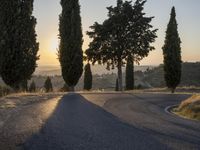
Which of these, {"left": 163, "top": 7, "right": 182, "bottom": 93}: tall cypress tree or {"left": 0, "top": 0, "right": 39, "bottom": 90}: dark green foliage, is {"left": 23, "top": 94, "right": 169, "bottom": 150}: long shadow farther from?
{"left": 163, "top": 7, "right": 182, "bottom": 93}: tall cypress tree

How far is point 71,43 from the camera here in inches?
1769

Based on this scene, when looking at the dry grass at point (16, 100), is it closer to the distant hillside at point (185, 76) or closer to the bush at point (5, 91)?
the bush at point (5, 91)

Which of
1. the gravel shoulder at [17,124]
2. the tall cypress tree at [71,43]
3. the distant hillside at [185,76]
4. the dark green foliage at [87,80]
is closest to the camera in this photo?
the gravel shoulder at [17,124]

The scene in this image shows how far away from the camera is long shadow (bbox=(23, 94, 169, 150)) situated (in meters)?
11.0

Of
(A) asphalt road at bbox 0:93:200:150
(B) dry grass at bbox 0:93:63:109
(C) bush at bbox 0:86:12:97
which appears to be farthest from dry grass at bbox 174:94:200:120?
(C) bush at bbox 0:86:12:97

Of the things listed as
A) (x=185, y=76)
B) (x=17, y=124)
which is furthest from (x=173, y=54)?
(x=185, y=76)

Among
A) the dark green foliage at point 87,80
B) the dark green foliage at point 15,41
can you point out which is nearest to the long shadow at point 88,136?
the dark green foliage at point 15,41

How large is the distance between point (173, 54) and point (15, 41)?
917 inches

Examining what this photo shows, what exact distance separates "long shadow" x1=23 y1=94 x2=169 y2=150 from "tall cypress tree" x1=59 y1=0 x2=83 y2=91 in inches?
1077

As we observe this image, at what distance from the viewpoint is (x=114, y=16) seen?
5697cm

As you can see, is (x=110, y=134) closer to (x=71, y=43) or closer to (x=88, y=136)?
(x=88, y=136)

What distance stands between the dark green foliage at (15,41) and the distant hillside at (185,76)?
68.4m

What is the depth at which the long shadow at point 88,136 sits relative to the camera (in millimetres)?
10992

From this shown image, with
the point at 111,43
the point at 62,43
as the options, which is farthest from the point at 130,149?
the point at 111,43
